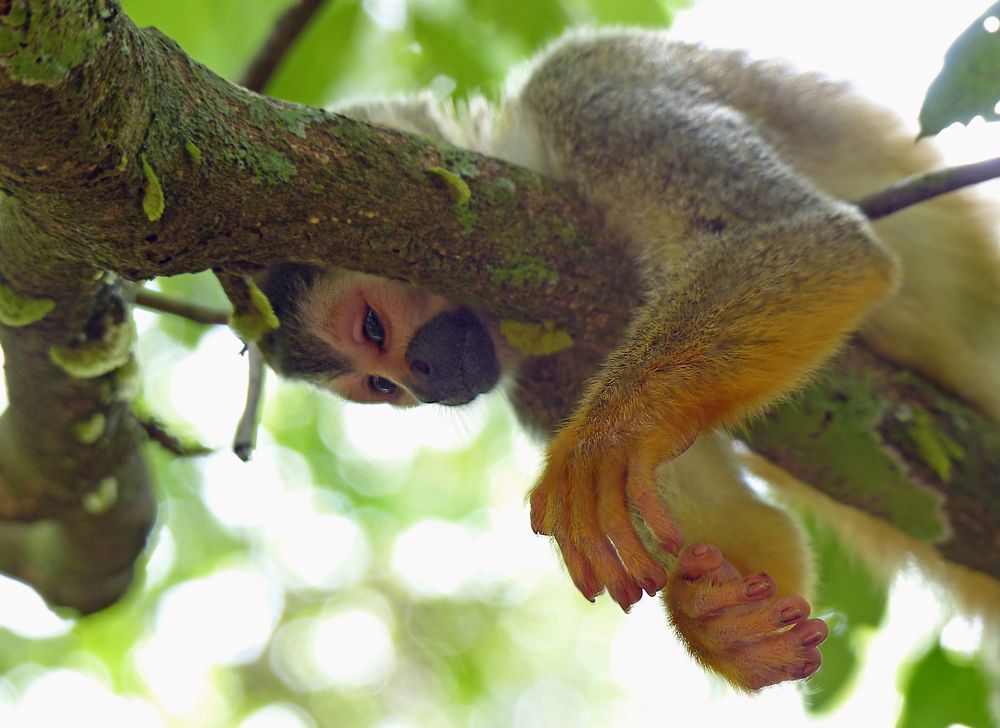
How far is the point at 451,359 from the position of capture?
12.0 ft

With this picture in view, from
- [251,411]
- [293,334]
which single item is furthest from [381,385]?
[251,411]

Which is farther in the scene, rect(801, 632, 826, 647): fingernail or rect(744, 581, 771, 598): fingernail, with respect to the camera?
rect(744, 581, 771, 598): fingernail

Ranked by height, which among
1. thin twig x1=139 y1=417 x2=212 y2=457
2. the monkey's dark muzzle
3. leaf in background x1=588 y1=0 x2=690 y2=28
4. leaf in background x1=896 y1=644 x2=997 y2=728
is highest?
leaf in background x1=588 y1=0 x2=690 y2=28

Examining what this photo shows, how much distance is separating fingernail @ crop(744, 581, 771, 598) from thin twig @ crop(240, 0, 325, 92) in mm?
2734

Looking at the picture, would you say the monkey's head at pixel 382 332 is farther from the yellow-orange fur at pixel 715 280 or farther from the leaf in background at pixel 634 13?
the leaf in background at pixel 634 13

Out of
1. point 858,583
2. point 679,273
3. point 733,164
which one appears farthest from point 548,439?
point 858,583

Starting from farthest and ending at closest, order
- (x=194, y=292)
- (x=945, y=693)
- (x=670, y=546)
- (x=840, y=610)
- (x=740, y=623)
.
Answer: (x=194, y=292)
(x=840, y=610)
(x=945, y=693)
(x=740, y=623)
(x=670, y=546)

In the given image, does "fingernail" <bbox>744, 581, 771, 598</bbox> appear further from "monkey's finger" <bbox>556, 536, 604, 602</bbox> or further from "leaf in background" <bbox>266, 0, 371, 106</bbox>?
"leaf in background" <bbox>266, 0, 371, 106</bbox>

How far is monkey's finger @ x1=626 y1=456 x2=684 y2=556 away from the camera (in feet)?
8.35

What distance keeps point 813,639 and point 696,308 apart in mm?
1098

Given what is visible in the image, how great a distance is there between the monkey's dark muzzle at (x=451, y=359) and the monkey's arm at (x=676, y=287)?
2.31ft

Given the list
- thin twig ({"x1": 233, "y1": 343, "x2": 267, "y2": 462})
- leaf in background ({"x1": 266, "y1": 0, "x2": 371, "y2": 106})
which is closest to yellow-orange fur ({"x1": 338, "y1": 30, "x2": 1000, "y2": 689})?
leaf in background ({"x1": 266, "y1": 0, "x2": 371, "y2": 106})

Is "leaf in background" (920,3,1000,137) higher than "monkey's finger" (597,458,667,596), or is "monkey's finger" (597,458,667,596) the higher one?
"leaf in background" (920,3,1000,137)

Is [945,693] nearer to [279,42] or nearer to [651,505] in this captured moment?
[651,505]
